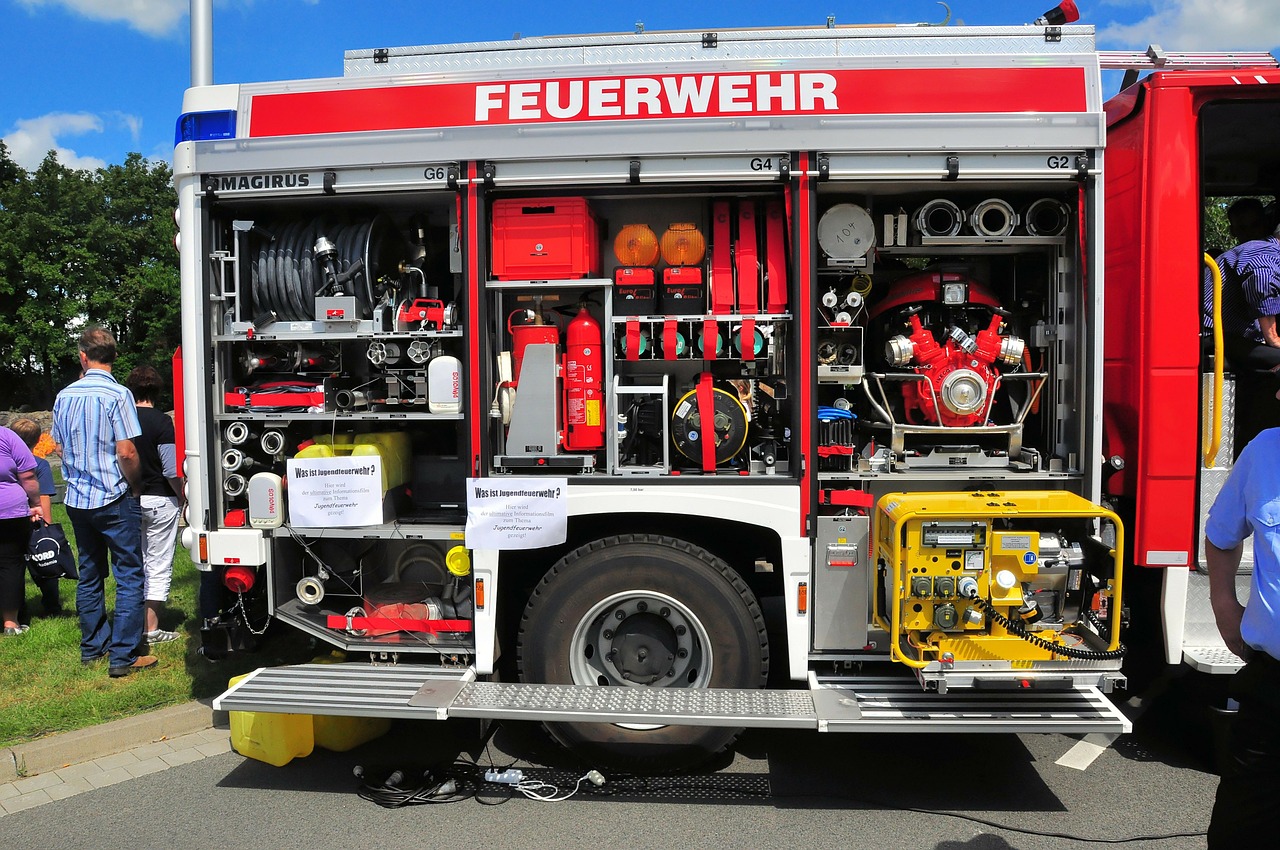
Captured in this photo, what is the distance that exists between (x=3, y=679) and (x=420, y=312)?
3.41 m

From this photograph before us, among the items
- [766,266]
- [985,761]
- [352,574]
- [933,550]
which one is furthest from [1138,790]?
[352,574]

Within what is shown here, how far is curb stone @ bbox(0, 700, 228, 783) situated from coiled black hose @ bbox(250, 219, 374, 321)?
217 cm

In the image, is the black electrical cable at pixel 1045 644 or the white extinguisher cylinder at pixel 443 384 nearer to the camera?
the black electrical cable at pixel 1045 644

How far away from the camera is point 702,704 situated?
11.8 ft

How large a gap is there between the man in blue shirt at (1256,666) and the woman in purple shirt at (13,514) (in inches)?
269

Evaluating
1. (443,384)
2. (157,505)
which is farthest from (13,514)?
(443,384)

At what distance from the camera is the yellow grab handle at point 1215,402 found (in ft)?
12.2

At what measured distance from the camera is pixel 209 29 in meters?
6.22

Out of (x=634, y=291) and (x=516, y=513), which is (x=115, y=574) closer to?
(x=516, y=513)

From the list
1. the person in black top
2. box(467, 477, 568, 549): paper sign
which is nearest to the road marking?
box(467, 477, 568, 549): paper sign

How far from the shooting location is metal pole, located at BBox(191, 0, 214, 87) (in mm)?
6137

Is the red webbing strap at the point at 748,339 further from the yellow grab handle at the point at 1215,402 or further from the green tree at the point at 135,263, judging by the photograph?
the green tree at the point at 135,263

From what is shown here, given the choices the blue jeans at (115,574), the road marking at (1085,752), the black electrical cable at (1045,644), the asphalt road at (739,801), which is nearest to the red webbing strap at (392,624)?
the asphalt road at (739,801)

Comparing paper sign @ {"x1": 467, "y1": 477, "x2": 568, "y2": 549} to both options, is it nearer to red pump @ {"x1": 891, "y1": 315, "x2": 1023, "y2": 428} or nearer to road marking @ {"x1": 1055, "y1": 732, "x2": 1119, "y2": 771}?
red pump @ {"x1": 891, "y1": 315, "x2": 1023, "y2": 428}
